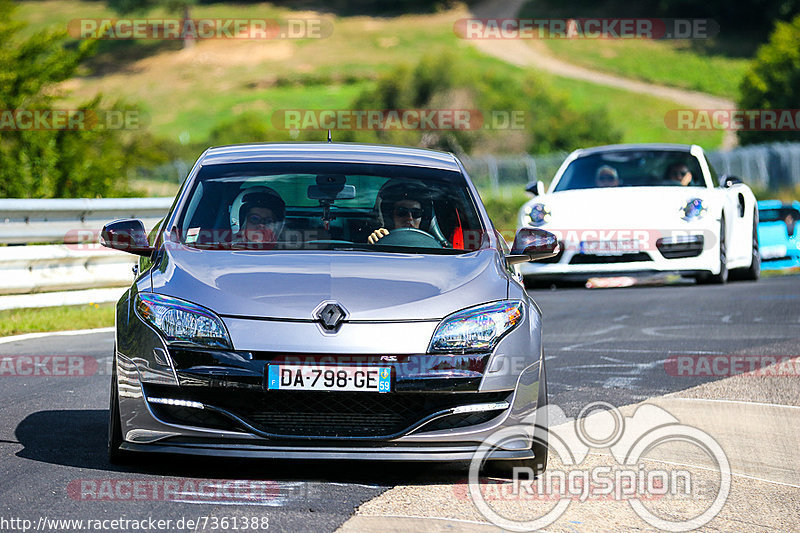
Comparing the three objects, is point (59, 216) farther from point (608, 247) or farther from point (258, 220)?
point (258, 220)

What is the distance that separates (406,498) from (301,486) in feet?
1.48

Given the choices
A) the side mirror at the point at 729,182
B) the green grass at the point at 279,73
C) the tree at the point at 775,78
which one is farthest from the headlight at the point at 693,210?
the green grass at the point at 279,73

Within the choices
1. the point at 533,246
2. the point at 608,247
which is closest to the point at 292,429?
the point at 533,246

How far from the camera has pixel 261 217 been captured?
6266mm

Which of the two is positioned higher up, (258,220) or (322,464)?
(258,220)

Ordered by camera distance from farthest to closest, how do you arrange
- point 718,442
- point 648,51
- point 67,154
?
point 648,51 < point 67,154 < point 718,442

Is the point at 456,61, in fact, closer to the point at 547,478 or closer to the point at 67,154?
the point at 67,154

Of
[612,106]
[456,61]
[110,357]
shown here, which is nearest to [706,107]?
[612,106]

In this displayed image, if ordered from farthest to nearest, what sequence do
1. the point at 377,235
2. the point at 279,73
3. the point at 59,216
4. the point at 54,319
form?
the point at 279,73, the point at 59,216, the point at 54,319, the point at 377,235

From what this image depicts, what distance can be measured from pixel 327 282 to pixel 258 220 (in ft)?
3.37

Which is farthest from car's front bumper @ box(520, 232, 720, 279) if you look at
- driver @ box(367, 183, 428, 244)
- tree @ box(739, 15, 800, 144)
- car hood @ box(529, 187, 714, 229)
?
tree @ box(739, 15, 800, 144)

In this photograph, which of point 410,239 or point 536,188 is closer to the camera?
point 410,239

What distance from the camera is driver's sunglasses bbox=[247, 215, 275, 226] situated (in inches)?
245

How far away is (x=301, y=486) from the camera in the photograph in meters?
5.23
